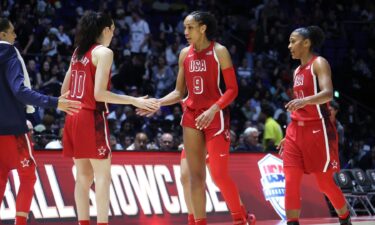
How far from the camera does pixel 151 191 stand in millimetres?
9961

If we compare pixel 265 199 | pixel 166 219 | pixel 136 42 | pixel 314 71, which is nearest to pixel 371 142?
pixel 136 42

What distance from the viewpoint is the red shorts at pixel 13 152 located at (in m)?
6.57

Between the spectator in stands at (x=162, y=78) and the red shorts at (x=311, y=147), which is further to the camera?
the spectator in stands at (x=162, y=78)

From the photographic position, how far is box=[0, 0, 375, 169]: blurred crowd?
1352 cm

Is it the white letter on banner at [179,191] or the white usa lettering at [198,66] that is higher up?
the white usa lettering at [198,66]

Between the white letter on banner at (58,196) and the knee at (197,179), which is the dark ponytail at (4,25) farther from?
the white letter on banner at (58,196)

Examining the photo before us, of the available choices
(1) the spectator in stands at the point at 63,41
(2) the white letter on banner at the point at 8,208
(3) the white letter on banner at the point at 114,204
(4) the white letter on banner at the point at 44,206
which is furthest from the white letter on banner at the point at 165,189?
(1) the spectator in stands at the point at 63,41

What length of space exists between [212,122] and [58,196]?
116 inches

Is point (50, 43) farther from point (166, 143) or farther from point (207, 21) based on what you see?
point (207, 21)

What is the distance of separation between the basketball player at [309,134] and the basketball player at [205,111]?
0.57 m

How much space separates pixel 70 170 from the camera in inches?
372

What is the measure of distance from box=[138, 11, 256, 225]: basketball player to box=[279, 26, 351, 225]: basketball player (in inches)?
22.3

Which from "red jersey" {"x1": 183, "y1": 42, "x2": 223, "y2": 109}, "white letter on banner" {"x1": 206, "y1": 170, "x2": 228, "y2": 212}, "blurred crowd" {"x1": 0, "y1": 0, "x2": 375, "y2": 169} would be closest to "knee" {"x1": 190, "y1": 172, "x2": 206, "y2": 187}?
"red jersey" {"x1": 183, "y1": 42, "x2": 223, "y2": 109}

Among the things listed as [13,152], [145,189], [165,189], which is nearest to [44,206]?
[145,189]
